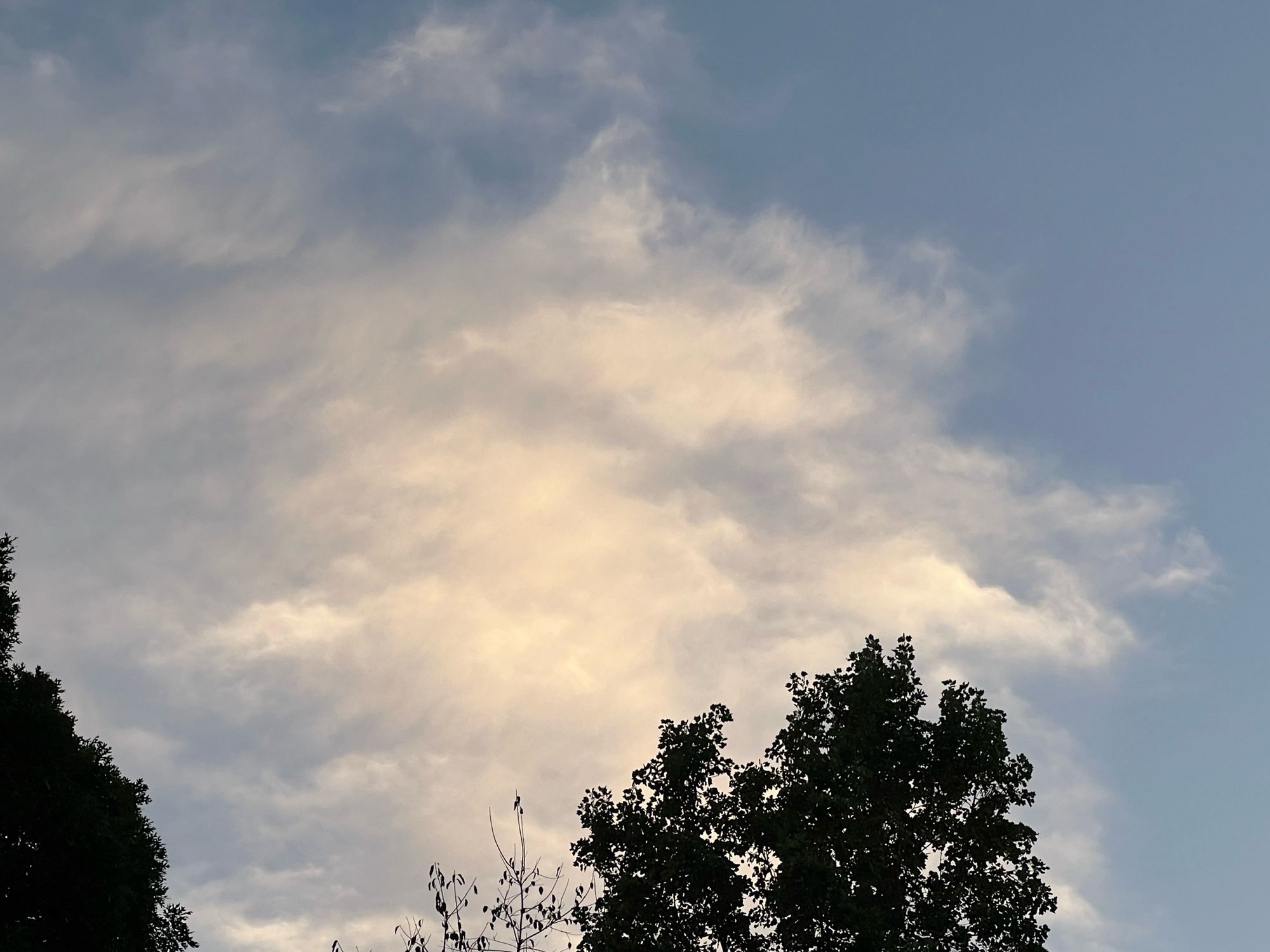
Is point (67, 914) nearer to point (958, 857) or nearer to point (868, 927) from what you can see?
point (868, 927)

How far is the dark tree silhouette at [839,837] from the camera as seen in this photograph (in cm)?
3216

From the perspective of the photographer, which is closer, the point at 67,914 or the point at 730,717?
the point at 67,914

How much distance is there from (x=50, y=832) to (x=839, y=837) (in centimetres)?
2210

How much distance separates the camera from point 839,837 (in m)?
32.9

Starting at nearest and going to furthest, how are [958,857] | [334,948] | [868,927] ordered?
[334,948] < [868,927] < [958,857]

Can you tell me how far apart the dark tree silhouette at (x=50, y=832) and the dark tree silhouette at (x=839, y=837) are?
1357 centimetres

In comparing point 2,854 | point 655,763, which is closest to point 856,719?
point 655,763

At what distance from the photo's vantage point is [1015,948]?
31.9 m

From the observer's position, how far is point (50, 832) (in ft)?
109

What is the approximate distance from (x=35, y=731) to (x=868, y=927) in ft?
78.0

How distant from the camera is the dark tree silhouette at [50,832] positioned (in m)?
33.0

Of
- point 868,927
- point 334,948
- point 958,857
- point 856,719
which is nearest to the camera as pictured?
point 334,948

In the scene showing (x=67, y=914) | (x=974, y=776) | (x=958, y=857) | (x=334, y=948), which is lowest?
(x=334, y=948)

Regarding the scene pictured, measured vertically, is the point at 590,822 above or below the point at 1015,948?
above
